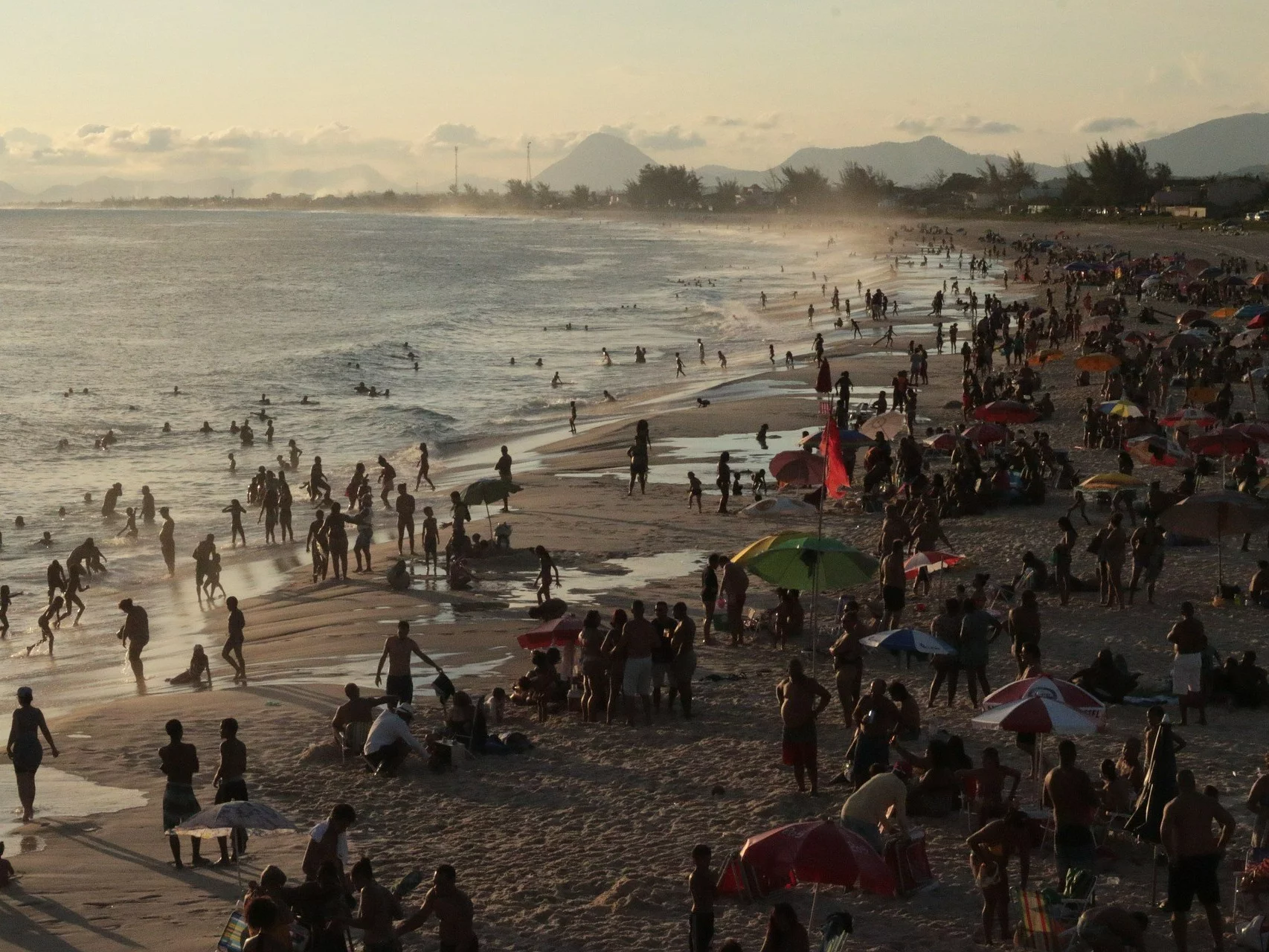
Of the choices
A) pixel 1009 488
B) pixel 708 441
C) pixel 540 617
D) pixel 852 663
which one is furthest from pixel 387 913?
pixel 708 441

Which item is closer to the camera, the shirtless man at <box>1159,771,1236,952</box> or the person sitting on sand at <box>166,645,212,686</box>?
the shirtless man at <box>1159,771,1236,952</box>

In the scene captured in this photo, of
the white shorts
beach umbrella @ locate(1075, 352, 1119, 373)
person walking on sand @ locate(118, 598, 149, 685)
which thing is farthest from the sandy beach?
beach umbrella @ locate(1075, 352, 1119, 373)

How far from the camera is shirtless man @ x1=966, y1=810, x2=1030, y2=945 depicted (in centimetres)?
806

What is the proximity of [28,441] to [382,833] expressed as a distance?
33750 mm

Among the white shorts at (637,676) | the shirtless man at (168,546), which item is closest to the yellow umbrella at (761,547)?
the white shorts at (637,676)

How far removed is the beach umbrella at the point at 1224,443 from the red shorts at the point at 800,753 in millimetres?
9831

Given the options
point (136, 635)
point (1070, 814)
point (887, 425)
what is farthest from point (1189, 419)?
point (136, 635)

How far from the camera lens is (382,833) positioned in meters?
10.4

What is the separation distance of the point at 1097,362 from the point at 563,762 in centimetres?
1729

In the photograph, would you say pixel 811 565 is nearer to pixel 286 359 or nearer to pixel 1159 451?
pixel 1159 451

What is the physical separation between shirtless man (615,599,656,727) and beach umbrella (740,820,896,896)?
5.19 metres

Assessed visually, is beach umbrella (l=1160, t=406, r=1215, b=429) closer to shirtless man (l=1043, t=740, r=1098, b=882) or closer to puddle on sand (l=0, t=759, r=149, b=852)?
shirtless man (l=1043, t=740, r=1098, b=882)

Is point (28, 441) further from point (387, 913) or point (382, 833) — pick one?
point (387, 913)

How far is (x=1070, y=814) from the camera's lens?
328 inches
